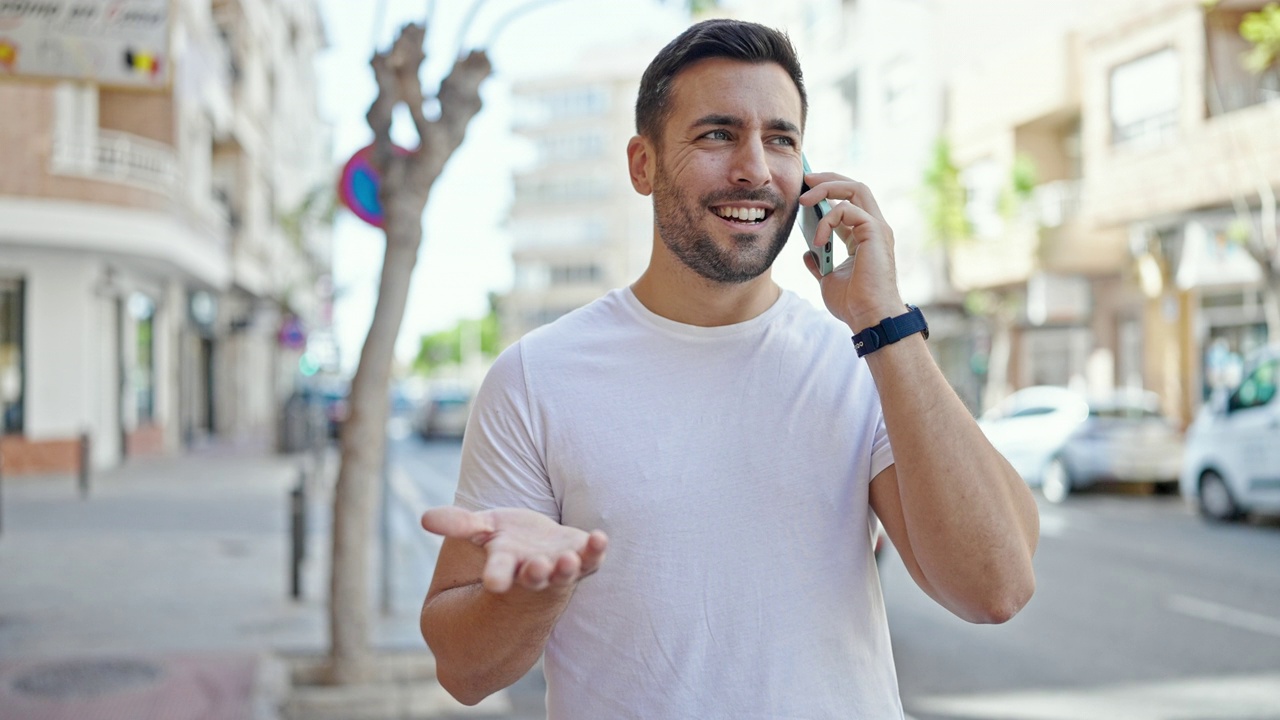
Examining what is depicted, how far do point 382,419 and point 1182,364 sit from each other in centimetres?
1976

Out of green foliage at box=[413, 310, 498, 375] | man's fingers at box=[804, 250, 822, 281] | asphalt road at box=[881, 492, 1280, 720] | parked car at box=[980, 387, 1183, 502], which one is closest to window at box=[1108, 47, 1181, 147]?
parked car at box=[980, 387, 1183, 502]

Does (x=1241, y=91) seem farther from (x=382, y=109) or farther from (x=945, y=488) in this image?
(x=945, y=488)

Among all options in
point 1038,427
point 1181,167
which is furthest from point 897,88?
point 1038,427

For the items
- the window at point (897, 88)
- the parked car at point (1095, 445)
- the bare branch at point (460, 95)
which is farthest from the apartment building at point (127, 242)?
the window at point (897, 88)

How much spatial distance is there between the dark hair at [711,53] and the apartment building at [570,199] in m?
74.8

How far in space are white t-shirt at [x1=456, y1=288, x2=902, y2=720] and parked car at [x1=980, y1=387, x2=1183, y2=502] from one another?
15.7m

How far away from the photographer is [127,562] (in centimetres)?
1027

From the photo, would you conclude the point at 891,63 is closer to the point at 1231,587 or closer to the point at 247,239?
the point at 247,239

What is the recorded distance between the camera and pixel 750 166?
1.93 metres

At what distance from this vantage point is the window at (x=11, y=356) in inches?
773

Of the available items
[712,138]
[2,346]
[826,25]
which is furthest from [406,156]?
[826,25]

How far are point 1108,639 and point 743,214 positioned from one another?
6.69 m

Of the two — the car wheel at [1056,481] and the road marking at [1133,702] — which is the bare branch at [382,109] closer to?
the road marking at [1133,702]

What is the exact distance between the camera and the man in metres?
1.79
